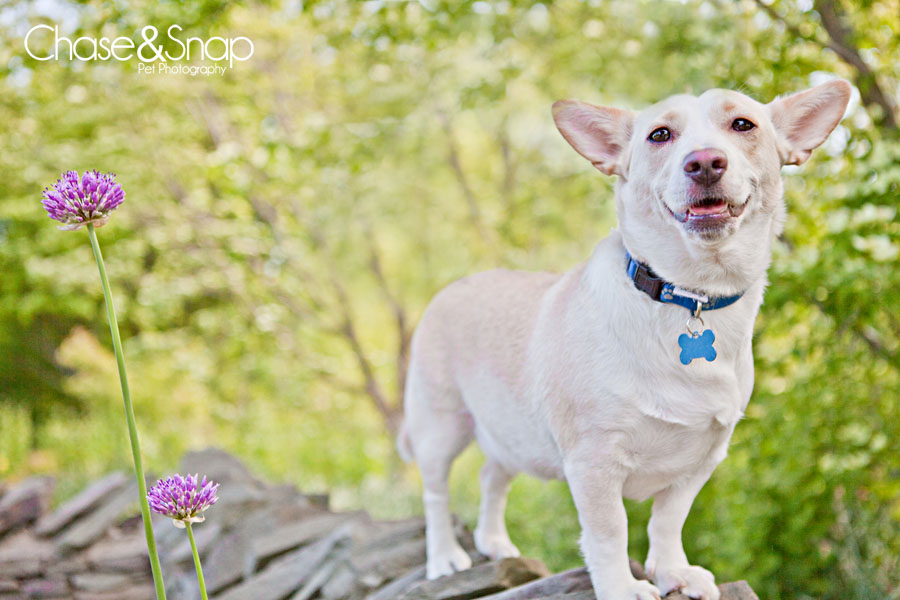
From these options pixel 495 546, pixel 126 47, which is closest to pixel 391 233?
pixel 126 47

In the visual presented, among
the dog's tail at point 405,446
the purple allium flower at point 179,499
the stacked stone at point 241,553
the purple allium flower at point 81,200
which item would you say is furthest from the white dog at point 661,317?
the purple allium flower at point 81,200

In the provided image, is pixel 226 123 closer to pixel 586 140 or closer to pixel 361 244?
pixel 361 244

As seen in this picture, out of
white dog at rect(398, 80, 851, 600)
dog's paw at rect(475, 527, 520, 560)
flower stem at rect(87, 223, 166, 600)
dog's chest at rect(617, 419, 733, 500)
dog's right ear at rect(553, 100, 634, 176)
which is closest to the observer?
flower stem at rect(87, 223, 166, 600)

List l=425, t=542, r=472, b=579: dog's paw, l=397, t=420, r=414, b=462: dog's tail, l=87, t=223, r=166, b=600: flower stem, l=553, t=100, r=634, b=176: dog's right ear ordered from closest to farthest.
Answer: l=87, t=223, r=166, b=600: flower stem
l=553, t=100, r=634, b=176: dog's right ear
l=425, t=542, r=472, b=579: dog's paw
l=397, t=420, r=414, b=462: dog's tail

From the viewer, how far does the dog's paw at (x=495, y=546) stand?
2988 mm

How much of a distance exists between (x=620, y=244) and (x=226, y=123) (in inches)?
249

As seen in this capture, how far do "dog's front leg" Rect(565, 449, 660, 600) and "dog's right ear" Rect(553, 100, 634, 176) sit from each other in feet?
2.59

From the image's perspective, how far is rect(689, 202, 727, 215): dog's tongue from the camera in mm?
1797

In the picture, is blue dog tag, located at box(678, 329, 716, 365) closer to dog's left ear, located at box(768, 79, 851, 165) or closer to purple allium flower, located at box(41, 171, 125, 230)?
dog's left ear, located at box(768, 79, 851, 165)

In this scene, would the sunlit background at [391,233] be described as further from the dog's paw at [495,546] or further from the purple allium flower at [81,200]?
the purple allium flower at [81,200]

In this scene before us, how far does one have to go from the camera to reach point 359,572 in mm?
3168

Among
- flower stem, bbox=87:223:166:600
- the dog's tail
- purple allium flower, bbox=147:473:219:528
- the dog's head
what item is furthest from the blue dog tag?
the dog's tail

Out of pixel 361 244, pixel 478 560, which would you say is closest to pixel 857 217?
pixel 478 560

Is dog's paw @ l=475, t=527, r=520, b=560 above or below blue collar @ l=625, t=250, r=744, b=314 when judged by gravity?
below
